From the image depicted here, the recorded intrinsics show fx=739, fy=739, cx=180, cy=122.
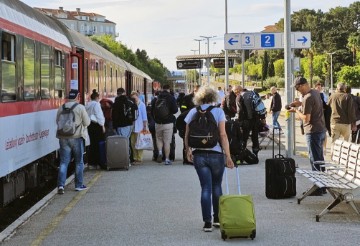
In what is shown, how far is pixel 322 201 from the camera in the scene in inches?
437

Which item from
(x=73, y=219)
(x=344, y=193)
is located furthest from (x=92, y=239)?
(x=344, y=193)

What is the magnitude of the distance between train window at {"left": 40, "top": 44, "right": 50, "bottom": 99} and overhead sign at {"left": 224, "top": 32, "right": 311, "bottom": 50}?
32.4 ft

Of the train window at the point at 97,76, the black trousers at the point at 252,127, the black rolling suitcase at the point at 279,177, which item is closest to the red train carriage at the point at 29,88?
the train window at the point at 97,76

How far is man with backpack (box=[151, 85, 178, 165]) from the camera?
1694cm

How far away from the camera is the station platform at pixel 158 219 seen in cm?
842

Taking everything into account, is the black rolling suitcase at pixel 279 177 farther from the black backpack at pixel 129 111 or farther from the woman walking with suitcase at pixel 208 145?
the black backpack at pixel 129 111

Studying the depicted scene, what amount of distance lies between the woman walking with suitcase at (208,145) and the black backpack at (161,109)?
26.4 ft

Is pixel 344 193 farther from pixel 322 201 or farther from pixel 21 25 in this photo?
pixel 21 25

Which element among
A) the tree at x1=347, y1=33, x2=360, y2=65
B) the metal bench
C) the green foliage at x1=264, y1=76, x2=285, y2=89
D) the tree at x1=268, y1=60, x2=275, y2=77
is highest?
the tree at x1=347, y1=33, x2=360, y2=65

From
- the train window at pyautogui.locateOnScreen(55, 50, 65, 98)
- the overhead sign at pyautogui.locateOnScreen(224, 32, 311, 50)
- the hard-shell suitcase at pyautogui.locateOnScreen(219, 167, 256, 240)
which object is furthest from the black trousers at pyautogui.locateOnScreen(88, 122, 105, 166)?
the hard-shell suitcase at pyautogui.locateOnScreen(219, 167, 256, 240)

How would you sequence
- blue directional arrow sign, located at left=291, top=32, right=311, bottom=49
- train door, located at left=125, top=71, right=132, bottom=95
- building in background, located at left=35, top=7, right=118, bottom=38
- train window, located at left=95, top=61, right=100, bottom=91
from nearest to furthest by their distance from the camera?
train window, located at left=95, top=61, right=100, bottom=91
blue directional arrow sign, located at left=291, top=32, right=311, bottom=49
train door, located at left=125, top=71, right=132, bottom=95
building in background, located at left=35, top=7, right=118, bottom=38

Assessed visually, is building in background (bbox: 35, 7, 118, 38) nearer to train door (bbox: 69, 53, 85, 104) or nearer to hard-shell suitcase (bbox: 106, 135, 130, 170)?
train door (bbox: 69, 53, 85, 104)

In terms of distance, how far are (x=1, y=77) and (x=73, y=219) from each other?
7.05 ft

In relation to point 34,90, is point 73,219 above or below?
below
